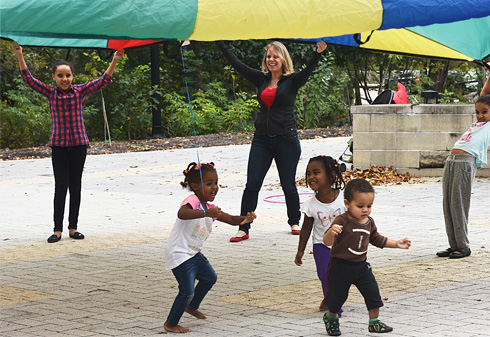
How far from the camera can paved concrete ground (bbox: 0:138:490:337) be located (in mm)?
5555

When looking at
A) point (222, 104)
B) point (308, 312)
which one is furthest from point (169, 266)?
point (222, 104)

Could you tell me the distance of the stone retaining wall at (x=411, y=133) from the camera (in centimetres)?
1473

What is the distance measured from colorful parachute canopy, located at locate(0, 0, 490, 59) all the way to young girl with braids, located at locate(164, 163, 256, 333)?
0.99 m

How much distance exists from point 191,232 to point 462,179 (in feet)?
11.0

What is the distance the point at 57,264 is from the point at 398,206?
18.1 feet

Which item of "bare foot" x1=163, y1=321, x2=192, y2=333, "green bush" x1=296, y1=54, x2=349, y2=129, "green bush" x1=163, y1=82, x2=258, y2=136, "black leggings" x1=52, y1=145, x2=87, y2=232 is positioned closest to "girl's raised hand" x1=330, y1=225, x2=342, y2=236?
"bare foot" x1=163, y1=321, x2=192, y2=333

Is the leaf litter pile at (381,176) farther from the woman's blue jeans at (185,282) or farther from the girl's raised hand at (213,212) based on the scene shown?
the girl's raised hand at (213,212)

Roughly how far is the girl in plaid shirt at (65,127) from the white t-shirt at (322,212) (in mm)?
3761

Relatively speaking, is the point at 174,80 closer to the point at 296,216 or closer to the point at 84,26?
the point at 296,216

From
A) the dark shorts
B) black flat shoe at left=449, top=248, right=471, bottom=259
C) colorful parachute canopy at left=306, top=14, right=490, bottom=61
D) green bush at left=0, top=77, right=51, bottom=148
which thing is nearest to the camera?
the dark shorts

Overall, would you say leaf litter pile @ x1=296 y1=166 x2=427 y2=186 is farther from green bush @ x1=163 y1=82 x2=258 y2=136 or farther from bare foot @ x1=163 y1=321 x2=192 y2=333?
green bush @ x1=163 y1=82 x2=258 y2=136

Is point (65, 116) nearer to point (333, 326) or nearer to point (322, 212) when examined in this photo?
point (322, 212)

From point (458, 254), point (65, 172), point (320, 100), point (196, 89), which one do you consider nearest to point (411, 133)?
point (458, 254)

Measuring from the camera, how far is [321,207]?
5773mm
